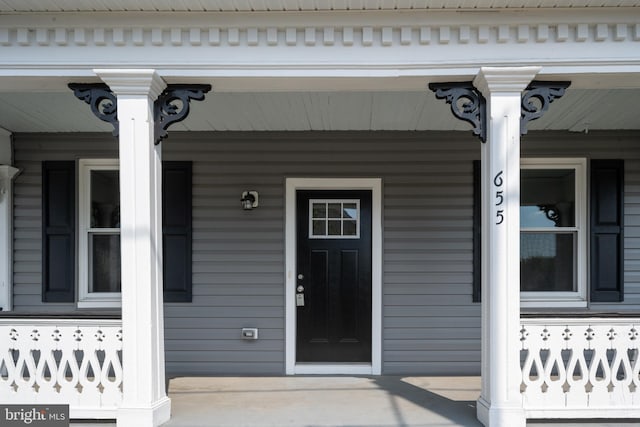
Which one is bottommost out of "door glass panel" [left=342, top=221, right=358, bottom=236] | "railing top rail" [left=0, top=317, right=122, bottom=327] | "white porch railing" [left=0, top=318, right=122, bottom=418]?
"white porch railing" [left=0, top=318, right=122, bottom=418]

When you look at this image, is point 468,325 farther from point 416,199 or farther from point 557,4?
point 557,4

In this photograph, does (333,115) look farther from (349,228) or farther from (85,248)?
(85,248)

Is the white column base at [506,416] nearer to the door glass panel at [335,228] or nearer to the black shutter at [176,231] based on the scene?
the door glass panel at [335,228]

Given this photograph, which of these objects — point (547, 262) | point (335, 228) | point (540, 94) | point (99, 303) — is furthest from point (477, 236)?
point (99, 303)

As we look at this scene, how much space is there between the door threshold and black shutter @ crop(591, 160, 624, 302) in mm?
2239

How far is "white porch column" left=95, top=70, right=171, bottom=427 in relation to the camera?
297 cm

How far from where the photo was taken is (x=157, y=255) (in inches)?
122

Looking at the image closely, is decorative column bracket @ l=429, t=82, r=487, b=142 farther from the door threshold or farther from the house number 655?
the door threshold

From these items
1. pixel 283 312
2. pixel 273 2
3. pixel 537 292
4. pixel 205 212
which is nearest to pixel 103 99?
pixel 273 2

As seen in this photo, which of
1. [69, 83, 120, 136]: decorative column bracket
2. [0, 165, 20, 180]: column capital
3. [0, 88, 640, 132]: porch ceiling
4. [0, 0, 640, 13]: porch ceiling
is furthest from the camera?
[0, 165, 20, 180]: column capital

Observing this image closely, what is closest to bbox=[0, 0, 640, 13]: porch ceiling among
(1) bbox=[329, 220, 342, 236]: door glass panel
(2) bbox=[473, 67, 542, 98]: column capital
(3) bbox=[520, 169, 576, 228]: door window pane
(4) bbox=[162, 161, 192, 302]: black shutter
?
(2) bbox=[473, 67, 542, 98]: column capital

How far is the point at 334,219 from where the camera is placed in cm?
452

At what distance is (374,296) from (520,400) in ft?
5.62

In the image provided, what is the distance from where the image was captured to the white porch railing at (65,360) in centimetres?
315
